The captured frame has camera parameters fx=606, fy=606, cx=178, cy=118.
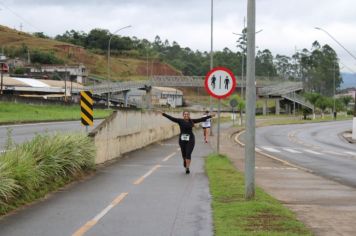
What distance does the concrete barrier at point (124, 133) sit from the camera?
58.5ft

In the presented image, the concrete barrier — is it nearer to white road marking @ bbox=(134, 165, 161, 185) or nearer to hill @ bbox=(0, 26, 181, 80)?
white road marking @ bbox=(134, 165, 161, 185)

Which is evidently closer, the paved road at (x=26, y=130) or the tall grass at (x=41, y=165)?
the tall grass at (x=41, y=165)

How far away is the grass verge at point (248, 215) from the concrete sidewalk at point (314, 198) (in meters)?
0.31

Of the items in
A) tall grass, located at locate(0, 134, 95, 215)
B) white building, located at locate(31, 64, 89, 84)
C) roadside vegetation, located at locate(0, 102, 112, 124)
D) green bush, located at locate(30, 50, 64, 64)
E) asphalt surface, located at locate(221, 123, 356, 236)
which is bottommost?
asphalt surface, located at locate(221, 123, 356, 236)

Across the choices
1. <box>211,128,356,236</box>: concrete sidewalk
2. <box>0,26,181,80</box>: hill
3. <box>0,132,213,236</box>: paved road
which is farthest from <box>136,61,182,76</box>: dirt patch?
<box>0,132,213,236</box>: paved road

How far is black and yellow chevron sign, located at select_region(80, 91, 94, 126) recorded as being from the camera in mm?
17578

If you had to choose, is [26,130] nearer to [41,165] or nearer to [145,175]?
[145,175]

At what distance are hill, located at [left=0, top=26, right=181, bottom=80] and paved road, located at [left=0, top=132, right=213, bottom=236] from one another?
517 feet

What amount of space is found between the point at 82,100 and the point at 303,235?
433 inches

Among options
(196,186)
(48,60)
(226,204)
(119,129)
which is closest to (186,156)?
(196,186)

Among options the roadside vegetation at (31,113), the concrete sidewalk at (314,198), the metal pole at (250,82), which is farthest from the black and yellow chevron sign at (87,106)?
the roadside vegetation at (31,113)

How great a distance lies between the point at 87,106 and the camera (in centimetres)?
1778

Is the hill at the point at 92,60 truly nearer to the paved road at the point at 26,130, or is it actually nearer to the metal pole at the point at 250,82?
the paved road at the point at 26,130

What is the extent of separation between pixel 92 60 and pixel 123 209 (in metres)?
178
